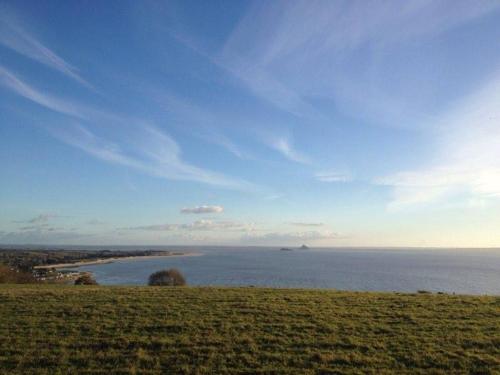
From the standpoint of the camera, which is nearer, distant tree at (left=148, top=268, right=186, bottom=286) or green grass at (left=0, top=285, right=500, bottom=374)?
green grass at (left=0, top=285, right=500, bottom=374)

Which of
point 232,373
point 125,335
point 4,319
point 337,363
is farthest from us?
point 4,319

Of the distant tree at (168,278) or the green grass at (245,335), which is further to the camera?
the distant tree at (168,278)

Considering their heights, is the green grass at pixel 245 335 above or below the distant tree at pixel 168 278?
above

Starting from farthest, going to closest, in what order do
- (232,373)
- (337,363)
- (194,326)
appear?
(194,326) → (337,363) → (232,373)

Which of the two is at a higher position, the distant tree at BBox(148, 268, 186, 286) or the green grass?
the green grass

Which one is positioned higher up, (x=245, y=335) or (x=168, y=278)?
(x=245, y=335)

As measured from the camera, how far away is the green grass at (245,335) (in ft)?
29.5

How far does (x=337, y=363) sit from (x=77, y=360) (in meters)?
6.57

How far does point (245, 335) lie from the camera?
11.1m

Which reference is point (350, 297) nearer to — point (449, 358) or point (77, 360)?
point (449, 358)

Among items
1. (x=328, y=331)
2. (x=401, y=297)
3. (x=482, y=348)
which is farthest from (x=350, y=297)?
(x=482, y=348)

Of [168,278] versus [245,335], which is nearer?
[245,335]

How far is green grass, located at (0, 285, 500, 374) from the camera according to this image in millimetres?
8984

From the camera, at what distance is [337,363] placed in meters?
9.10
